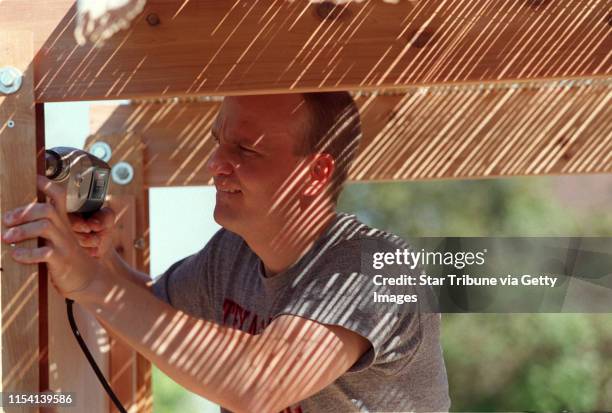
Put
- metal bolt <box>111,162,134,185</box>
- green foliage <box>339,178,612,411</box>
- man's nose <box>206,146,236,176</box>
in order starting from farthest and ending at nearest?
1. green foliage <box>339,178,612,411</box>
2. metal bolt <box>111,162,134,185</box>
3. man's nose <box>206,146,236,176</box>

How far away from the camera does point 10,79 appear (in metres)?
1.59

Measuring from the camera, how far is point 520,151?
108 inches

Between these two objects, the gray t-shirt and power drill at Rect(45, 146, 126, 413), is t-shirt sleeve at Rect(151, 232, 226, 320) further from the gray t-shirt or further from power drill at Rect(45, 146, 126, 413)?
power drill at Rect(45, 146, 126, 413)

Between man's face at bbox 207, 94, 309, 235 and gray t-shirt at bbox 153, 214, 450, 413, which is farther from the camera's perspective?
man's face at bbox 207, 94, 309, 235

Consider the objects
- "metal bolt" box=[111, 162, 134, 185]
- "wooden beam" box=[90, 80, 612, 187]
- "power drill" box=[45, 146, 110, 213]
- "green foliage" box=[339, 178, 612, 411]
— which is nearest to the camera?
"power drill" box=[45, 146, 110, 213]

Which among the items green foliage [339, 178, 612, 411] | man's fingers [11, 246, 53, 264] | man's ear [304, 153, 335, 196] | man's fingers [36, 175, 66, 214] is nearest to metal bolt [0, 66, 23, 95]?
man's fingers [36, 175, 66, 214]

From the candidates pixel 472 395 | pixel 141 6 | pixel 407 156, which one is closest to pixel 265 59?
pixel 141 6

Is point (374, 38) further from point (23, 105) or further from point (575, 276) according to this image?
point (575, 276)

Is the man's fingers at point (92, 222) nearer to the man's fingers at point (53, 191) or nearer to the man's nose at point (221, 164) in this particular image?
the man's nose at point (221, 164)

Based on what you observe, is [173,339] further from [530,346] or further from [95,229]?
[530,346]

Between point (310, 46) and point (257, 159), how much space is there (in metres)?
0.62

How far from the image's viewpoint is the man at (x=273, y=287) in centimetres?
168

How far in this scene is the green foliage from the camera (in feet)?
32.8

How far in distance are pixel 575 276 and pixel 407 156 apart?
2.32 feet
